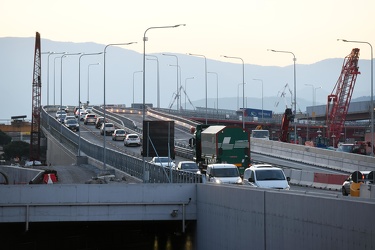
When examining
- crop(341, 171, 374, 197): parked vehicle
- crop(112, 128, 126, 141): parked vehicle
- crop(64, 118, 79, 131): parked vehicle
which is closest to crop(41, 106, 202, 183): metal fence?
crop(64, 118, 79, 131): parked vehicle

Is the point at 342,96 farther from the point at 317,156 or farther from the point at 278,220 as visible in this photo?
the point at 278,220

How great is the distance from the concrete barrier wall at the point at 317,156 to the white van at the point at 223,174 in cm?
2180

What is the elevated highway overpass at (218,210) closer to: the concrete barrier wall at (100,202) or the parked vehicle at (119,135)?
the concrete barrier wall at (100,202)

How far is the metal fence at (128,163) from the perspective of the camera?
1811 inches

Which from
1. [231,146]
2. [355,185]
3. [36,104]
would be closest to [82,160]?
[231,146]

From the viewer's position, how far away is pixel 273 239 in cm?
2767

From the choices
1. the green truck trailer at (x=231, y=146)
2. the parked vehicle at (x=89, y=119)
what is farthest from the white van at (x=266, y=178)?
the parked vehicle at (x=89, y=119)

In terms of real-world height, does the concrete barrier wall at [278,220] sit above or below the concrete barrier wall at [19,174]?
above

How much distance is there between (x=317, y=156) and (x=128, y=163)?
23.0 metres

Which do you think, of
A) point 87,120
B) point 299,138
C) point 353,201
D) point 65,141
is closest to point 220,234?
point 353,201

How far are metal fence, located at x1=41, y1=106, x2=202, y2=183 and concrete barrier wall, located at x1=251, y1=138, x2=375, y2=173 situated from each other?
15455 millimetres

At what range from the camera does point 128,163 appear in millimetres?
62375

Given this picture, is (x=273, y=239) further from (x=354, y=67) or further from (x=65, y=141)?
(x=354, y=67)

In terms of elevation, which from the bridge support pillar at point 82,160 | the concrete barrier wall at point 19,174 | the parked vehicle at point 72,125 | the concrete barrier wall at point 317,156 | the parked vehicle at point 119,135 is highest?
the parked vehicle at point 72,125
